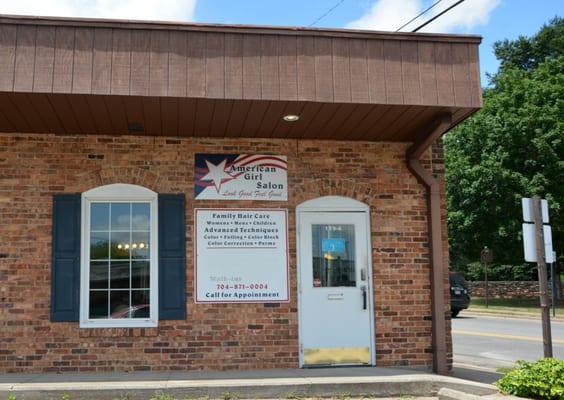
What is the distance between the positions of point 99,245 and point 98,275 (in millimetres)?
387

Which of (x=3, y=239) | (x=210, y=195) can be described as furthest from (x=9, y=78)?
(x=210, y=195)

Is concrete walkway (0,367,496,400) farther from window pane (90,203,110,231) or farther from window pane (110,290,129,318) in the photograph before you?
window pane (90,203,110,231)

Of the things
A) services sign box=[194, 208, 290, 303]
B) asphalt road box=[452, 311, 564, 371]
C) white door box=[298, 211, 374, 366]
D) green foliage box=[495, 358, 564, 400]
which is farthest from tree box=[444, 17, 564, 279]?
green foliage box=[495, 358, 564, 400]

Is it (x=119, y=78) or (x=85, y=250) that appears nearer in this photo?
(x=119, y=78)

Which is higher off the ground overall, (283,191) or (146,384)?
(283,191)

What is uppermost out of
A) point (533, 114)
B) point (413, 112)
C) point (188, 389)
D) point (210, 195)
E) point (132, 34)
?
point (533, 114)

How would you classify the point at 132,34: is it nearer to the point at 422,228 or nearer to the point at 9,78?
the point at 9,78

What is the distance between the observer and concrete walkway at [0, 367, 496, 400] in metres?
6.85

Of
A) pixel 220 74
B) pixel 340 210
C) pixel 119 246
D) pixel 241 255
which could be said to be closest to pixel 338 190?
pixel 340 210

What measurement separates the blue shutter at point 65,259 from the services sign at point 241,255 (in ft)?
4.98

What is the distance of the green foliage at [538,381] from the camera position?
606cm

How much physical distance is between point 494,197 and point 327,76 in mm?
19461

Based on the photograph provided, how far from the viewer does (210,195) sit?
8.55m

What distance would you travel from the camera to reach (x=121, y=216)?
8.47 meters
